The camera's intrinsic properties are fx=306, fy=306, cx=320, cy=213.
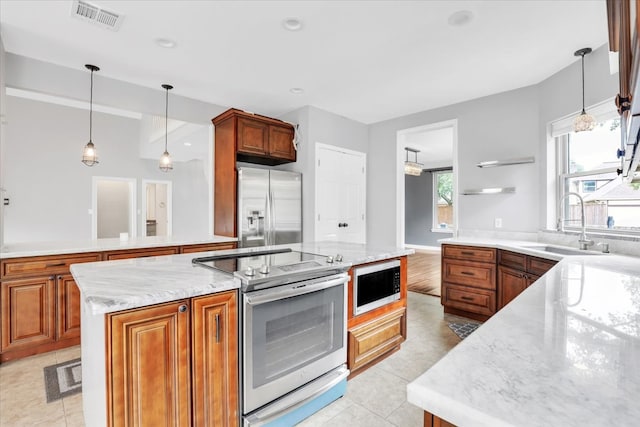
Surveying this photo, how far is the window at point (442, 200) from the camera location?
348 inches

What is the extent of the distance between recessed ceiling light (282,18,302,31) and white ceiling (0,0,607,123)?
39mm

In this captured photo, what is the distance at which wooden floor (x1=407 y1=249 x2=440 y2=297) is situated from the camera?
4.67 m

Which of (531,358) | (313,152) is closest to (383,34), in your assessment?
(313,152)

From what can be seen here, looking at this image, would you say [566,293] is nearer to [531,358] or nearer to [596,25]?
[531,358]

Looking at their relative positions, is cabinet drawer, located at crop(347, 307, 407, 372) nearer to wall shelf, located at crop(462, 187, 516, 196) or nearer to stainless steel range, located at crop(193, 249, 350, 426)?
stainless steel range, located at crop(193, 249, 350, 426)

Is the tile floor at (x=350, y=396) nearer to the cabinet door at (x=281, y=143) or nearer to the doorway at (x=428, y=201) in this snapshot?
the cabinet door at (x=281, y=143)

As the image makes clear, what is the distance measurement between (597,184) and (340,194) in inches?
116

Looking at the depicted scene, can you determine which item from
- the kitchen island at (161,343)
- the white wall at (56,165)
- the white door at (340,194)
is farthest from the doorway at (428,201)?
the kitchen island at (161,343)

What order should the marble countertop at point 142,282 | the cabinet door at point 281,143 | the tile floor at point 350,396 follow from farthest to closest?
the cabinet door at point 281,143, the tile floor at point 350,396, the marble countertop at point 142,282

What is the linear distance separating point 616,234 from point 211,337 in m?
3.23

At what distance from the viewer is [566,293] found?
3.70ft

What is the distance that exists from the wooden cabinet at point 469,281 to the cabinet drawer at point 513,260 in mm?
82

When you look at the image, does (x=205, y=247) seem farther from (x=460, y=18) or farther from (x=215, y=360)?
(x=460, y=18)

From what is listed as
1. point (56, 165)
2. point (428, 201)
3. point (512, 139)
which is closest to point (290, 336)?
point (512, 139)
